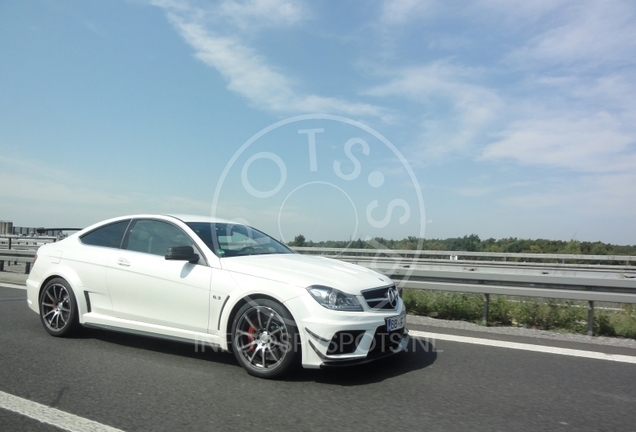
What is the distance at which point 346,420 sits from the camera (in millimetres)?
3916

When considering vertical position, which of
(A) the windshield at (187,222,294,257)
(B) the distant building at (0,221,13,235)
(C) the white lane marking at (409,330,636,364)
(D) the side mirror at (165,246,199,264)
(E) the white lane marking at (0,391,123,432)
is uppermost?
(B) the distant building at (0,221,13,235)

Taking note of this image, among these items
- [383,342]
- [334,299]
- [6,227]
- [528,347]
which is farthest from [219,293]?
[6,227]

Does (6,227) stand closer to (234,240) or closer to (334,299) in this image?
(234,240)

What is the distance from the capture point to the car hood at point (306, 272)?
16.3 feet

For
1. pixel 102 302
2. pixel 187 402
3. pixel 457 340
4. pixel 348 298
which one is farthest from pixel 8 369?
pixel 457 340

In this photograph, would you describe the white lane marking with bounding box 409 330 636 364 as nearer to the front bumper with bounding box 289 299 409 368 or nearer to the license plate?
the license plate

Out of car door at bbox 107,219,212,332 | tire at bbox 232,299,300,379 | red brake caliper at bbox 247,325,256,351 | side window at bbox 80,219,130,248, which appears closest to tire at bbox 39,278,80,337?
side window at bbox 80,219,130,248

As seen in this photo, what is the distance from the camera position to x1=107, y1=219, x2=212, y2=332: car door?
542cm

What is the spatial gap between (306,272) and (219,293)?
2.84 feet

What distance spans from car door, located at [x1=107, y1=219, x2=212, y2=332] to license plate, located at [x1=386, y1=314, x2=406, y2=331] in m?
1.73

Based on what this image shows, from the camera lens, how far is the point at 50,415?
12.9 feet

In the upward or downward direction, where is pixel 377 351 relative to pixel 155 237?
downward

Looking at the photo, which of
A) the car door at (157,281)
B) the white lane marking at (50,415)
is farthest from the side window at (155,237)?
the white lane marking at (50,415)

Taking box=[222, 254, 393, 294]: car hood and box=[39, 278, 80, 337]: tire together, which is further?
box=[39, 278, 80, 337]: tire
